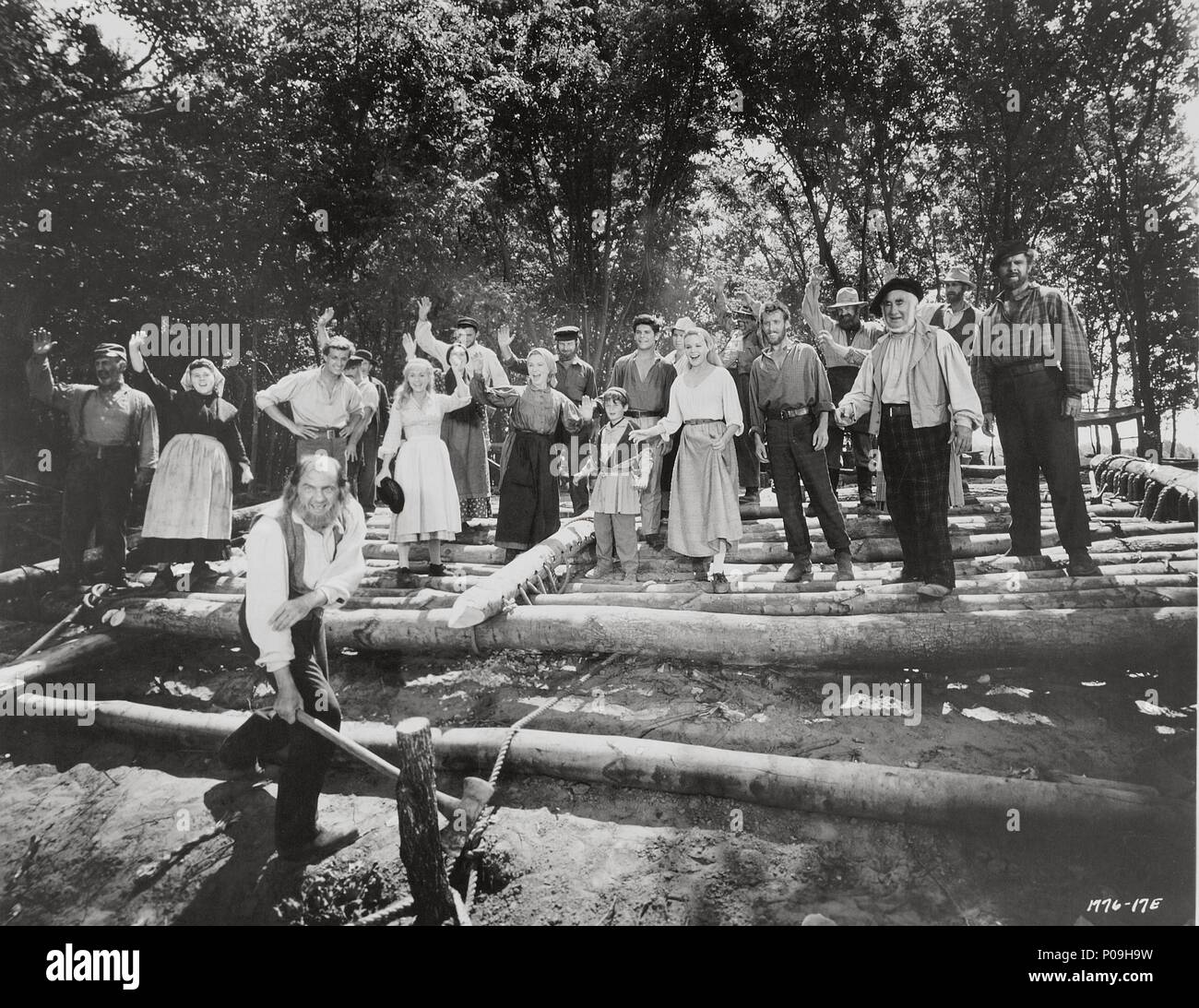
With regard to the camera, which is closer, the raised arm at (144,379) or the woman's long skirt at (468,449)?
the raised arm at (144,379)

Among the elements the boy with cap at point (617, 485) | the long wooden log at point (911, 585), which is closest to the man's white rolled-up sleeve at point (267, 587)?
the long wooden log at point (911, 585)

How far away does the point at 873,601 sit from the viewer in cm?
424

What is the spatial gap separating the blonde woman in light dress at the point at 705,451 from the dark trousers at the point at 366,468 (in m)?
3.03

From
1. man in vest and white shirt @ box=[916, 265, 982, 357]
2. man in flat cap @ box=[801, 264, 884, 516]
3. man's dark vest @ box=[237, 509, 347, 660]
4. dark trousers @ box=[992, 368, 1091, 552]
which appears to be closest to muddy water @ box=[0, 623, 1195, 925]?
man's dark vest @ box=[237, 509, 347, 660]

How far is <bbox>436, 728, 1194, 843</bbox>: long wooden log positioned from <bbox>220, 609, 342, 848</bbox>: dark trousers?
624 millimetres

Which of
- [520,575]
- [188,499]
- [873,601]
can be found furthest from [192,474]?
[873,601]

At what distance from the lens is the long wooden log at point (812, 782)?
2.79m

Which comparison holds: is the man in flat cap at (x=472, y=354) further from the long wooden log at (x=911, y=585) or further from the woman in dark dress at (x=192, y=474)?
the long wooden log at (x=911, y=585)

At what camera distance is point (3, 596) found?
17.6 feet

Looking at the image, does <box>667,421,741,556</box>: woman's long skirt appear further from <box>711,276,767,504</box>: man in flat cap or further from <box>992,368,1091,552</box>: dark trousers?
<box>992,368,1091,552</box>: dark trousers

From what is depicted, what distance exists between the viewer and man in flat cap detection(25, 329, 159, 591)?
5340mm
